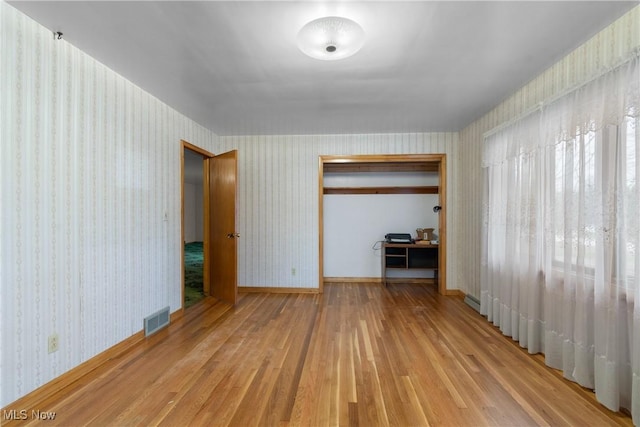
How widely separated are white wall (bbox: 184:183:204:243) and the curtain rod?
926 cm

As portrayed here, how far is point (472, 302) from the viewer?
3.30m

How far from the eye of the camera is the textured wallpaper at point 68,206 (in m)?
1.51

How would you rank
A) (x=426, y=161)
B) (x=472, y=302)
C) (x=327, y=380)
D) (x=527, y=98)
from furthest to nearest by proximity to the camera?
(x=426, y=161)
(x=472, y=302)
(x=527, y=98)
(x=327, y=380)

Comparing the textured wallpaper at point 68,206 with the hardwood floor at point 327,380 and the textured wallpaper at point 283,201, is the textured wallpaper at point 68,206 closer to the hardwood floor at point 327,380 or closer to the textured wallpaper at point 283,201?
the hardwood floor at point 327,380

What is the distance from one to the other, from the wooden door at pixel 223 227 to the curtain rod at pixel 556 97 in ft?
9.97

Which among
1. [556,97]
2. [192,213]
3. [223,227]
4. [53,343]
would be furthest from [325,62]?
[192,213]

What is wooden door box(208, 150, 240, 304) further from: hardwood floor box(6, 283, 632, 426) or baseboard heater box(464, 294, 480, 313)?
baseboard heater box(464, 294, 480, 313)

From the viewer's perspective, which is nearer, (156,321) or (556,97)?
(556,97)

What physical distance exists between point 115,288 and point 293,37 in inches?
96.6

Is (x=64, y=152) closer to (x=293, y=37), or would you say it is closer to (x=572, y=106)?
(x=293, y=37)

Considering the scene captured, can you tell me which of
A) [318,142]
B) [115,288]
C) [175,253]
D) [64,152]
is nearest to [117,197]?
[64,152]

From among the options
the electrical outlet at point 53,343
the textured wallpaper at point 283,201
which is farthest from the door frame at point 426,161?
the electrical outlet at point 53,343

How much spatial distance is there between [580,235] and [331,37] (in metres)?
2.09

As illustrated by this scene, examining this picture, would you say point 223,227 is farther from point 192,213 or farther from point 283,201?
point 192,213
